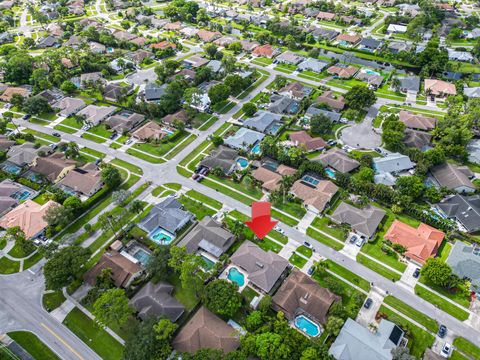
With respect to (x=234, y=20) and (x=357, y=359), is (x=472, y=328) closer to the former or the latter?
(x=357, y=359)

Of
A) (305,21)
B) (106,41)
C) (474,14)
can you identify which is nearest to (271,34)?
(305,21)

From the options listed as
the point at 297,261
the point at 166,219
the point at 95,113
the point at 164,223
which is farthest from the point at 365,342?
the point at 95,113

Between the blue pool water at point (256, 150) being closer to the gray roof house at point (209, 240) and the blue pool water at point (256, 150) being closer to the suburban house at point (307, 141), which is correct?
the suburban house at point (307, 141)

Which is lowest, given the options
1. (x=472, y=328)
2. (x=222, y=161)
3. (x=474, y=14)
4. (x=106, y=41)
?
(x=472, y=328)

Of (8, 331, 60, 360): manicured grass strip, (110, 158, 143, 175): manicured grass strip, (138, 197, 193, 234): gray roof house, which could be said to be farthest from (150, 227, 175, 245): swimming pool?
(8, 331, 60, 360): manicured grass strip

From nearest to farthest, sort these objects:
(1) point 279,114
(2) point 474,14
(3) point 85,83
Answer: (1) point 279,114 < (3) point 85,83 < (2) point 474,14

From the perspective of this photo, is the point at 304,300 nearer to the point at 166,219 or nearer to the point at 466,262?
the point at 466,262

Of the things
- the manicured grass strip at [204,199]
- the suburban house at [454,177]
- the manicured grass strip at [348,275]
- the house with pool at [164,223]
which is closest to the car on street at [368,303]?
the manicured grass strip at [348,275]

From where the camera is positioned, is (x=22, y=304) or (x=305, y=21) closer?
(x=22, y=304)
